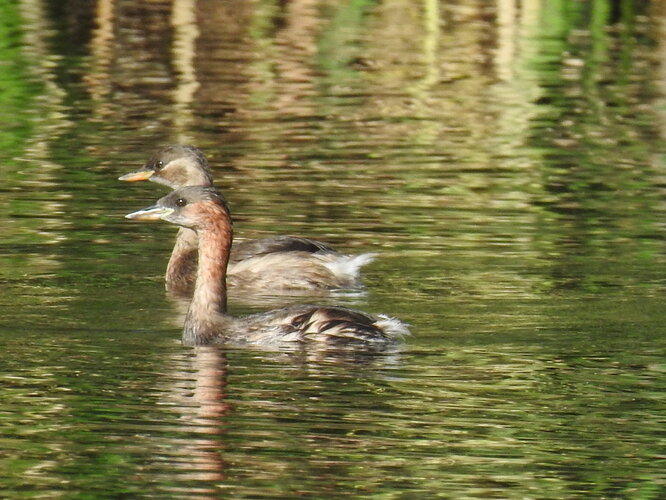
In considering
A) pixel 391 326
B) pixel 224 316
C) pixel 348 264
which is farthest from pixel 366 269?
pixel 391 326

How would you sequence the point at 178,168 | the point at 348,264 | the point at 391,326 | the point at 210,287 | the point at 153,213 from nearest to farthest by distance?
the point at 391,326, the point at 210,287, the point at 153,213, the point at 348,264, the point at 178,168

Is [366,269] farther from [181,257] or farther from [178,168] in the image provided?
[178,168]

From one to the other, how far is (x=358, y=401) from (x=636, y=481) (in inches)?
66.3

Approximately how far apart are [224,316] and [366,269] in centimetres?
217

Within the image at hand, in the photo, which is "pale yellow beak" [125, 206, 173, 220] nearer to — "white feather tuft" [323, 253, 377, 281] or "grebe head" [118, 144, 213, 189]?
"white feather tuft" [323, 253, 377, 281]

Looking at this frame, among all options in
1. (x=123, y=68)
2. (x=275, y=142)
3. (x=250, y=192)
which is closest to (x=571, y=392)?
(x=250, y=192)

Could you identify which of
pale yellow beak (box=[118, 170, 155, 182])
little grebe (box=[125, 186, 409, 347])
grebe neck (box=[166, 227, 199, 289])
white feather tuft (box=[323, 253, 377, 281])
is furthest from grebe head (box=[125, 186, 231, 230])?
pale yellow beak (box=[118, 170, 155, 182])

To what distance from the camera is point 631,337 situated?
1066 cm

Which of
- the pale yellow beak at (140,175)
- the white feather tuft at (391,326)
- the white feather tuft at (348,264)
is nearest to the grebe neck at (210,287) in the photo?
the white feather tuft at (391,326)

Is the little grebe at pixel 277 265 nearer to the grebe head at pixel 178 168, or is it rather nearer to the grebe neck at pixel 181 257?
the grebe neck at pixel 181 257

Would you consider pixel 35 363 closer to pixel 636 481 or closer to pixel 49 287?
pixel 49 287

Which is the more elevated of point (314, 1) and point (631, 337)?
point (631, 337)

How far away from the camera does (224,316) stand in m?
11.0

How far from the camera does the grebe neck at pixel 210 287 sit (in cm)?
1083
